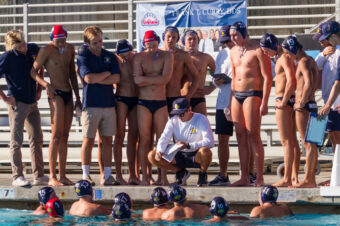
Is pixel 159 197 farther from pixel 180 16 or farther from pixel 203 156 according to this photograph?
pixel 180 16

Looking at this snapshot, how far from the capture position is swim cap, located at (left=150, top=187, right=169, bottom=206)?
980 cm

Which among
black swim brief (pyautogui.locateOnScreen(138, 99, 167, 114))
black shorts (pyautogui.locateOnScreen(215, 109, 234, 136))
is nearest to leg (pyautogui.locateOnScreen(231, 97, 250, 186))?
black shorts (pyautogui.locateOnScreen(215, 109, 234, 136))

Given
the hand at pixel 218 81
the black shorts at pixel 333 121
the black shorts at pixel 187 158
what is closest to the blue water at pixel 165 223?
the black shorts at pixel 187 158

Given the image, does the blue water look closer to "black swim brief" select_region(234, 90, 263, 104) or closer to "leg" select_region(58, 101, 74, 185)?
"leg" select_region(58, 101, 74, 185)

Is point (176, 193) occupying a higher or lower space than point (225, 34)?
lower

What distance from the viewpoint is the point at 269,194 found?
9.62 m

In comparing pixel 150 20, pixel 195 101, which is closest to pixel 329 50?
pixel 195 101

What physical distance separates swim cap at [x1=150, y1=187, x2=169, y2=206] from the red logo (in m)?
8.01

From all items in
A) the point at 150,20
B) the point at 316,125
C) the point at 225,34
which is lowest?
the point at 316,125

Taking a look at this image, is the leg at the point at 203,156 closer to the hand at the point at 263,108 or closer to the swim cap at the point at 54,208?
the hand at the point at 263,108

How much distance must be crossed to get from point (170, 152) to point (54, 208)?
5.64ft

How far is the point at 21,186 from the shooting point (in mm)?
10914

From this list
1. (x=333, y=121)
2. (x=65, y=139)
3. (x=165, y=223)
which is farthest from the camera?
(x=65, y=139)

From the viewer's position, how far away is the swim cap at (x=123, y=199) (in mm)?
9724
